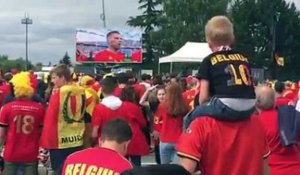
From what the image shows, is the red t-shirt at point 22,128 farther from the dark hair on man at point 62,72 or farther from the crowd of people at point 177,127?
the dark hair on man at point 62,72

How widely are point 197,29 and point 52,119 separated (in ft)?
195

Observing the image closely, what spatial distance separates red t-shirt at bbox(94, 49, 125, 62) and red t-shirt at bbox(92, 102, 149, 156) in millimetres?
36853

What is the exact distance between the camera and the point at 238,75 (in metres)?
4.87

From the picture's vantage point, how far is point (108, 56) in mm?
47094

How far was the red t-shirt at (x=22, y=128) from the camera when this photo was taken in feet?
27.5

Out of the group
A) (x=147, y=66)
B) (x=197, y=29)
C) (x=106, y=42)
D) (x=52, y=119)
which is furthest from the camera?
(x=147, y=66)

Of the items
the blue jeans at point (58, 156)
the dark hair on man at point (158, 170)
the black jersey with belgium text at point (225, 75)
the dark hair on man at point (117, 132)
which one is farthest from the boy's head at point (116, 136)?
the blue jeans at point (58, 156)

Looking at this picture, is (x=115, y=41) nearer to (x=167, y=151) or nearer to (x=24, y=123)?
(x=167, y=151)

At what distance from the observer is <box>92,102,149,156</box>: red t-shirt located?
29.5ft

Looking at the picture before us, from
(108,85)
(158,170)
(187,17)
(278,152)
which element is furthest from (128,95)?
(187,17)

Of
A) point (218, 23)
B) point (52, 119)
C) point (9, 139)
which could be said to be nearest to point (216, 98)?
point (218, 23)

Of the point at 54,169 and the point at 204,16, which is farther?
the point at 204,16

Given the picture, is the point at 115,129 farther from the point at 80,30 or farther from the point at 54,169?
the point at 80,30

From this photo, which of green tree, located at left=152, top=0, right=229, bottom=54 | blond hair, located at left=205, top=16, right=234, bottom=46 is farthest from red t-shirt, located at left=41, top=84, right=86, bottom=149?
green tree, located at left=152, top=0, right=229, bottom=54
